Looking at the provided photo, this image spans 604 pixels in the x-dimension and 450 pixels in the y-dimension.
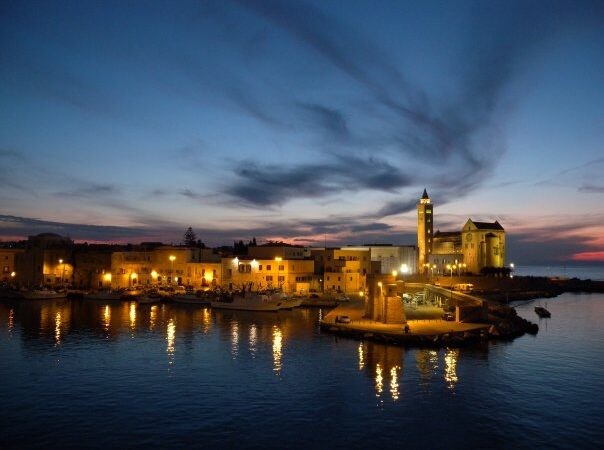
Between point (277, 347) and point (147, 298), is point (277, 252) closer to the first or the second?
point (147, 298)

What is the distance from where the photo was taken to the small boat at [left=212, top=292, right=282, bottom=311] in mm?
71125

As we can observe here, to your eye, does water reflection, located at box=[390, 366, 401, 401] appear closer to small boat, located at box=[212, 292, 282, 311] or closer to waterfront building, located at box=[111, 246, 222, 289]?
small boat, located at box=[212, 292, 282, 311]

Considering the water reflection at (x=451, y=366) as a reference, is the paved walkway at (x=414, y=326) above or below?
above

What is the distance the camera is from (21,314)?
63.8 metres

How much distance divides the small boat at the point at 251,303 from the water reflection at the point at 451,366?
33180 millimetres

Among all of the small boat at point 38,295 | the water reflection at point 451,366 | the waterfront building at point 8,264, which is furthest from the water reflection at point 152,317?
the waterfront building at point 8,264

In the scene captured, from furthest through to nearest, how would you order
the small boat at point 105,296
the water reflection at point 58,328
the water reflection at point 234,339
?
the small boat at point 105,296
the water reflection at point 58,328
the water reflection at point 234,339

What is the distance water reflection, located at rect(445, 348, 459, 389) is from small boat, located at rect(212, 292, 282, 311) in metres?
33.2

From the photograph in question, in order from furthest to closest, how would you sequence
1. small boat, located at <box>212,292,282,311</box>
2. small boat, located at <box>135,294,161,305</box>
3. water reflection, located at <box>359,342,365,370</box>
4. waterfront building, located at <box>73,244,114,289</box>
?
1. waterfront building, located at <box>73,244,114,289</box>
2. small boat, located at <box>135,294,161,305</box>
3. small boat, located at <box>212,292,282,311</box>
4. water reflection, located at <box>359,342,365,370</box>

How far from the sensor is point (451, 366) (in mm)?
36312

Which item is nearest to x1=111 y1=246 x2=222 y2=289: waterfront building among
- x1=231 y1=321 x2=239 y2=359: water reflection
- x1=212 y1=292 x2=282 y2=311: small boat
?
x1=212 y1=292 x2=282 y2=311: small boat

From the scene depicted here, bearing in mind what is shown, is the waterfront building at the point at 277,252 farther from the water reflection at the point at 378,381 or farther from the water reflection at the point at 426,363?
the water reflection at the point at 378,381

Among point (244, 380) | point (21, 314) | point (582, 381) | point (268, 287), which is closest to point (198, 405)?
point (244, 380)

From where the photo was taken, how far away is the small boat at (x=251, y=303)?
71.1 meters
